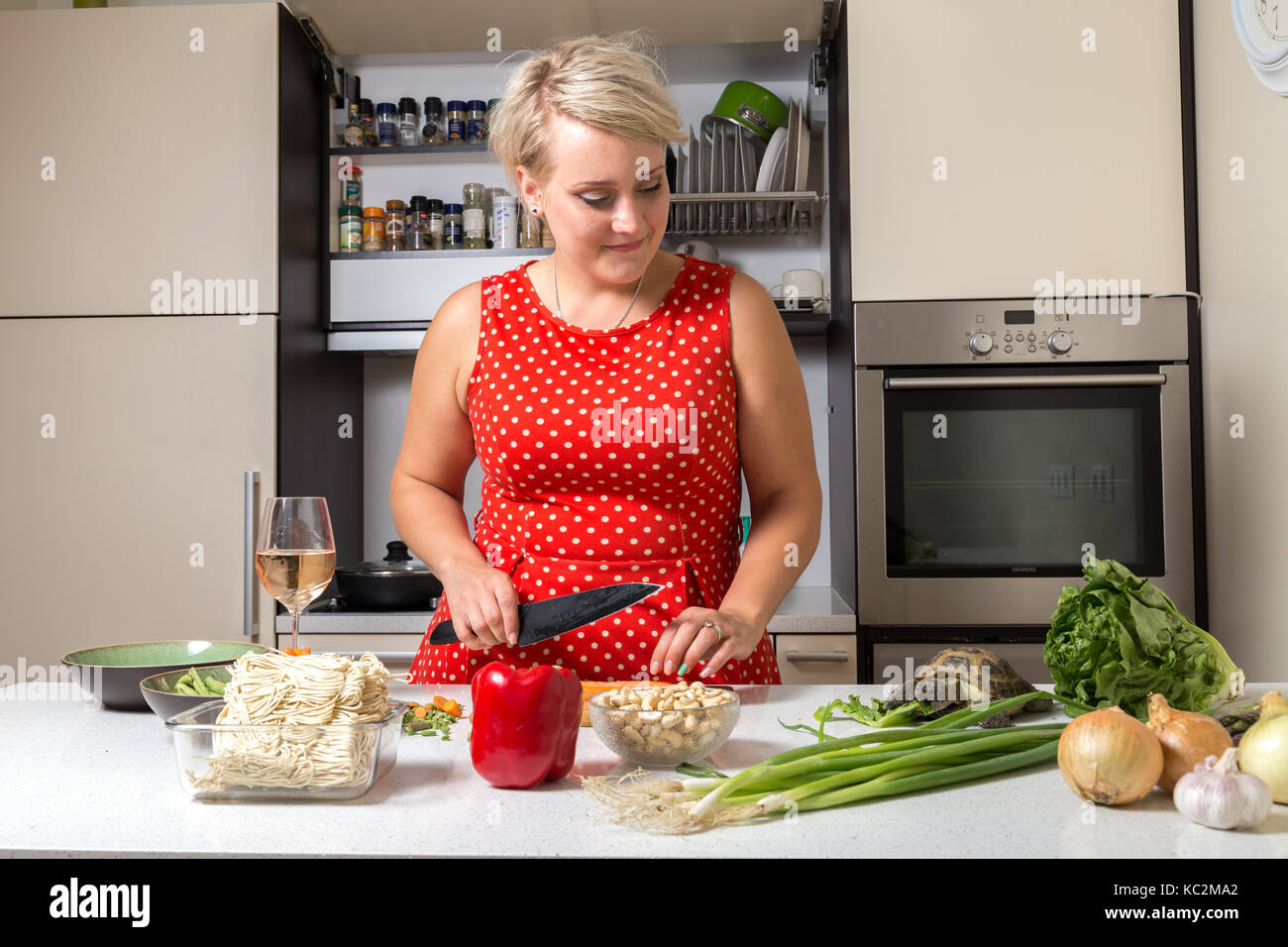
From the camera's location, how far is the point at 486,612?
1.07 metres

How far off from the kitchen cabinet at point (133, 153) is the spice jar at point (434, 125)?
14.7 inches

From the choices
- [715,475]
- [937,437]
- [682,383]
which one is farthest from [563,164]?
[937,437]

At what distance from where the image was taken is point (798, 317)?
238 centimetres

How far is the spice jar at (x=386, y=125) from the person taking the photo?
2.51 m

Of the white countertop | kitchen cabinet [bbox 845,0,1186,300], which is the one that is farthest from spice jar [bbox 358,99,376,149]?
the white countertop

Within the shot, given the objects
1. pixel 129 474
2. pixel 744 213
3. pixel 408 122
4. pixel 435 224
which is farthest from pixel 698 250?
pixel 129 474

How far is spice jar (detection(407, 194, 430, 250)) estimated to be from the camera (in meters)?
2.48

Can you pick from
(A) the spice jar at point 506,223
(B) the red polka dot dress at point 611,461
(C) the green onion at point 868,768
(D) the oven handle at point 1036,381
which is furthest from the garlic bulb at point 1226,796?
(A) the spice jar at point 506,223

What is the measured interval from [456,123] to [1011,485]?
1.54m

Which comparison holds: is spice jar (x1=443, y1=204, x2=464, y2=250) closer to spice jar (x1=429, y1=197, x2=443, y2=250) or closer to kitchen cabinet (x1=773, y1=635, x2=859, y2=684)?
spice jar (x1=429, y1=197, x2=443, y2=250)

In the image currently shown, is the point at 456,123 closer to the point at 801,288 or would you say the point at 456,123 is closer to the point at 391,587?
the point at 801,288

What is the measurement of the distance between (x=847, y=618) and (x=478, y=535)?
916 millimetres

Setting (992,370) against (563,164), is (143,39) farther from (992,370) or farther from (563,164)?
(992,370)

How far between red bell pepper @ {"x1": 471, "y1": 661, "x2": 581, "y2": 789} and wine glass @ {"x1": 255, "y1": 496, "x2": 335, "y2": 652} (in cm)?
25
